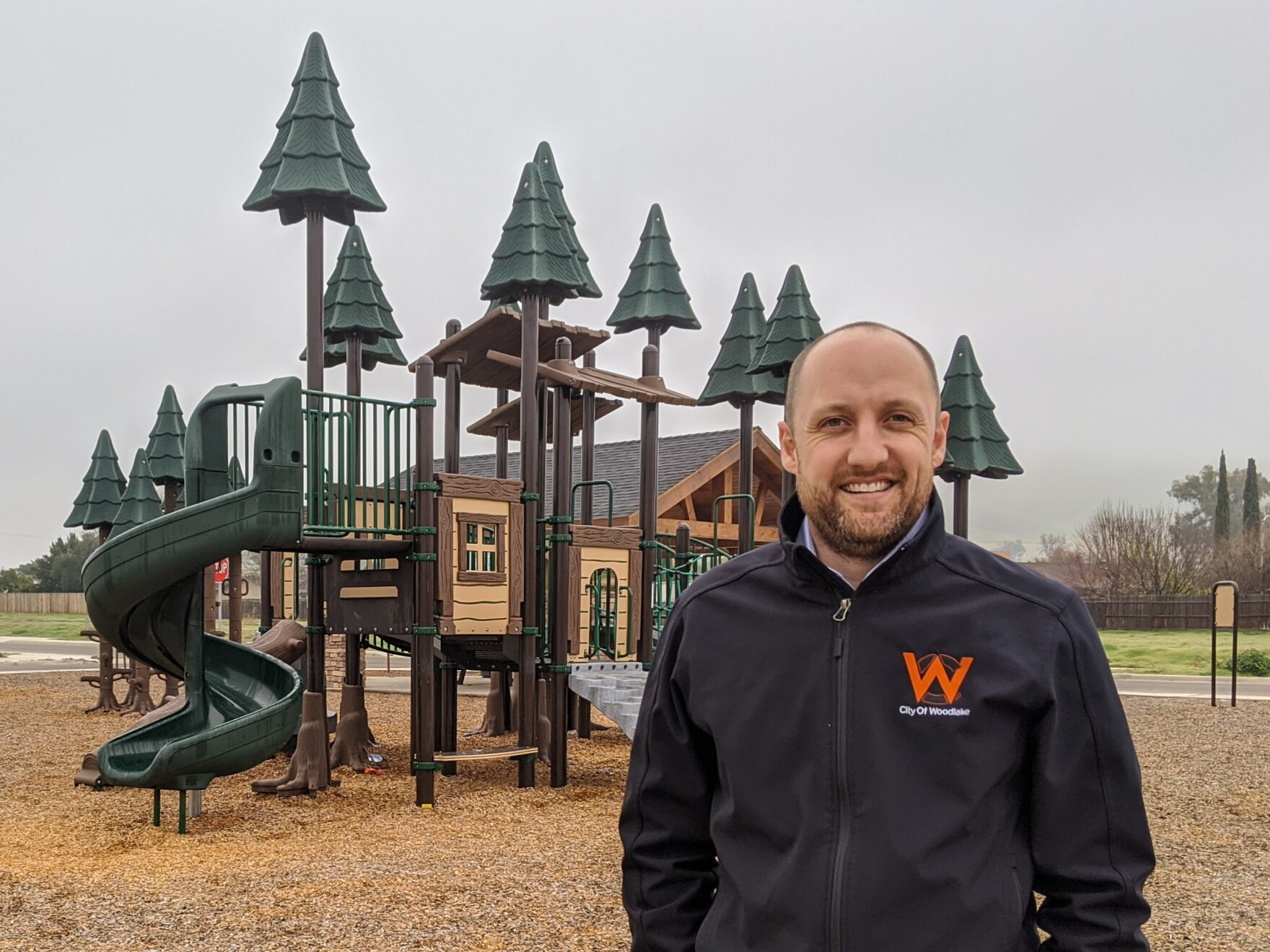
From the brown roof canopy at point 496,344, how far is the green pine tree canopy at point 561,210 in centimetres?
53

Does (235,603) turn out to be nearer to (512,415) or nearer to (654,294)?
(512,415)

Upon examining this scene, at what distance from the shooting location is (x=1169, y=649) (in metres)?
30.4

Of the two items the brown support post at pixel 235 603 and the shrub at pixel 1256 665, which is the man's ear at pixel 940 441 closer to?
the brown support post at pixel 235 603

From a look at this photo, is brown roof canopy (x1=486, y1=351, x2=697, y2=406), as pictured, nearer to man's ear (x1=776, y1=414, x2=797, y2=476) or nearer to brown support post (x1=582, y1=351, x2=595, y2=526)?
brown support post (x1=582, y1=351, x2=595, y2=526)

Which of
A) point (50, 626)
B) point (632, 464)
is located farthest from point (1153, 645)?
point (50, 626)

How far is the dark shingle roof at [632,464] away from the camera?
21.7 metres

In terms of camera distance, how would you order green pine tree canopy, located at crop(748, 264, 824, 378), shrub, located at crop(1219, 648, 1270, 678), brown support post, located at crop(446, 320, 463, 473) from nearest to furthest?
brown support post, located at crop(446, 320, 463, 473)
green pine tree canopy, located at crop(748, 264, 824, 378)
shrub, located at crop(1219, 648, 1270, 678)

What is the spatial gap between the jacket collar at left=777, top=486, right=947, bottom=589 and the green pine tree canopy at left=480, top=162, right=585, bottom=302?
9.08 meters

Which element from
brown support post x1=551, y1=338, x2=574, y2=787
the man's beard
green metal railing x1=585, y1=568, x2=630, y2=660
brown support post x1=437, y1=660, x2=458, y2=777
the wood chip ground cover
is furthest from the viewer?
green metal railing x1=585, y1=568, x2=630, y2=660

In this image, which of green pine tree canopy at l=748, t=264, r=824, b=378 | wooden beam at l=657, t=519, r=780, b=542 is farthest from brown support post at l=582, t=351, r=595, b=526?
wooden beam at l=657, t=519, r=780, b=542

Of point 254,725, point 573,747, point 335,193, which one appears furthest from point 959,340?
point 254,725

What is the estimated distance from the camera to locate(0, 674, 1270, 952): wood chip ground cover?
18.6ft

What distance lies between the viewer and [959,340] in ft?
51.5

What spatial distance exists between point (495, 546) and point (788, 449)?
28.3 feet
